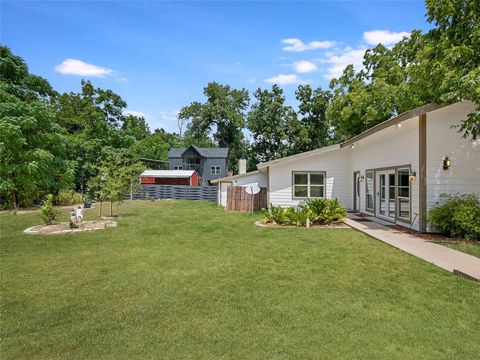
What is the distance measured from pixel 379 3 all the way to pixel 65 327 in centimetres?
1065

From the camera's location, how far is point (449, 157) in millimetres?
8727

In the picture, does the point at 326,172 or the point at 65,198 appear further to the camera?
the point at 65,198

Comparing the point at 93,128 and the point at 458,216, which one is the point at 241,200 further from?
the point at 93,128

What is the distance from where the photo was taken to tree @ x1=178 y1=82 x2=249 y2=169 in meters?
46.8

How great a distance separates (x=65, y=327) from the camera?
3.38 m

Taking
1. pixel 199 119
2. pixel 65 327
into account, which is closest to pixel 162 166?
pixel 199 119

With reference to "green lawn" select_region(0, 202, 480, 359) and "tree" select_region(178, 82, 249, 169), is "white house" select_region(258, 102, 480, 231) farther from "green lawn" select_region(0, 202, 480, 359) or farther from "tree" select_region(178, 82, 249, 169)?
"tree" select_region(178, 82, 249, 169)

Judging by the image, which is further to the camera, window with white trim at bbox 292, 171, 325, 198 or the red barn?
the red barn

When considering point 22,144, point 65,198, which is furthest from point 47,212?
point 65,198

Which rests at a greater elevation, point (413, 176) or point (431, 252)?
point (413, 176)

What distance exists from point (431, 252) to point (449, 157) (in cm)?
332

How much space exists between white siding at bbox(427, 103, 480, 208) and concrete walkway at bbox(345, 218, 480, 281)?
150 cm

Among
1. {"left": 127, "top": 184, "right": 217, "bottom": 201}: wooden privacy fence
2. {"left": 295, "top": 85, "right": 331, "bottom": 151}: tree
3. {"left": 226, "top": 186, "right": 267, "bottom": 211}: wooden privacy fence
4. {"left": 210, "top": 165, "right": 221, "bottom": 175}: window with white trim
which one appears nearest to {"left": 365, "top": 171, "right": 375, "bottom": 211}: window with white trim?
{"left": 226, "top": 186, "right": 267, "bottom": 211}: wooden privacy fence

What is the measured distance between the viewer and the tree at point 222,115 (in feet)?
154
